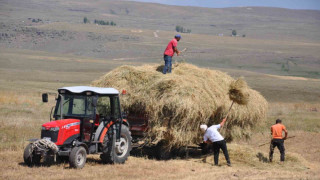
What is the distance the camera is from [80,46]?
125375mm

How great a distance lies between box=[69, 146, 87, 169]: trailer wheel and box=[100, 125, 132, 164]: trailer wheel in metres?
0.88

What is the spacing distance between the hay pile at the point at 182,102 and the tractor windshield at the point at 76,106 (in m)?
1.99

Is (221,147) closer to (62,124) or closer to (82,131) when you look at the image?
(82,131)

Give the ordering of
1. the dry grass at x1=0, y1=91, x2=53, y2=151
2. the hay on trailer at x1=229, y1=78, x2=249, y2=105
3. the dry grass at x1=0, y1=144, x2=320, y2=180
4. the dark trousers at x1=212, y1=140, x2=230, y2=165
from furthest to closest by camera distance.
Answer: the dry grass at x1=0, y1=91, x2=53, y2=151 < the hay on trailer at x1=229, y1=78, x2=249, y2=105 < the dark trousers at x1=212, y1=140, x2=230, y2=165 < the dry grass at x1=0, y1=144, x2=320, y2=180


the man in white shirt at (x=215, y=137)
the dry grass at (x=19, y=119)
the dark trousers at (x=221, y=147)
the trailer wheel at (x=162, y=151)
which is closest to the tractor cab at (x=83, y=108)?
the trailer wheel at (x=162, y=151)

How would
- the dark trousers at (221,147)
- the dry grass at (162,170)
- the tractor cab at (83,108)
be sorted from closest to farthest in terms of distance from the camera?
the dry grass at (162,170) < the tractor cab at (83,108) < the dark trousers at (221,147)

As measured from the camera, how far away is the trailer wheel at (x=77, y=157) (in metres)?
12.4

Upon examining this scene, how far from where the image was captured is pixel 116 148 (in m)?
13.8

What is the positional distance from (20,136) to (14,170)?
19.8ft

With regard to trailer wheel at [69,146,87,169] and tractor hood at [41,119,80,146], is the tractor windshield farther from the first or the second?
trailer wheel at [69,146,87,169]

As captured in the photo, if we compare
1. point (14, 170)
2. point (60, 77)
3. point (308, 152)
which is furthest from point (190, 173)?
point (60, 77)

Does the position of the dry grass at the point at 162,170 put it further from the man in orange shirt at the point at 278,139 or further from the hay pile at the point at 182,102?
the hay pile at the point at 182,102

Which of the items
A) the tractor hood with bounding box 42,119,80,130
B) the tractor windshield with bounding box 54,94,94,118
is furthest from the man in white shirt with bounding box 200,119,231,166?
the tractor hood with bounding box 42,119,80,130

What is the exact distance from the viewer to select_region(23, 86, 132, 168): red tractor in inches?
488
